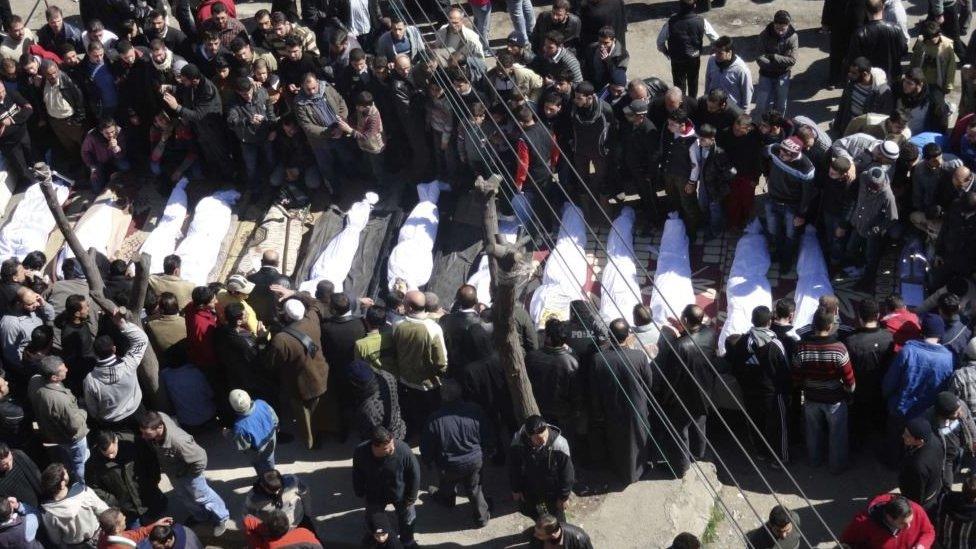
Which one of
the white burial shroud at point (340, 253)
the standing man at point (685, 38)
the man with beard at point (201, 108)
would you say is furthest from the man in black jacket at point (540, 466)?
the man with beard at point (201, 108)

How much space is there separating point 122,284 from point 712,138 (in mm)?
5382

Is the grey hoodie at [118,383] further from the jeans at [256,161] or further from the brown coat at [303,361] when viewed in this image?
the jeans at [256,161]

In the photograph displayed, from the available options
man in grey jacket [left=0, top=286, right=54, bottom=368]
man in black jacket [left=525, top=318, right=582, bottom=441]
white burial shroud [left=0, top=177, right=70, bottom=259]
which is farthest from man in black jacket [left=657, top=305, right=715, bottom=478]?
white burial shroud [left=0, top=177, right=70, bottom=259]

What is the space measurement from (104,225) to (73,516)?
15.1 feet

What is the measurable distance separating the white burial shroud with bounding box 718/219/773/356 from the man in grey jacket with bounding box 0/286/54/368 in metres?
5.78

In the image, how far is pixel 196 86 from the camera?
1393cm

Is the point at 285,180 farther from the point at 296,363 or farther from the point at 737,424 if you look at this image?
the point at 737,424

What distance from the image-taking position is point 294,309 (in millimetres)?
11273

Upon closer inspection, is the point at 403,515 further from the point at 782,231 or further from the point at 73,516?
the point at 782,231

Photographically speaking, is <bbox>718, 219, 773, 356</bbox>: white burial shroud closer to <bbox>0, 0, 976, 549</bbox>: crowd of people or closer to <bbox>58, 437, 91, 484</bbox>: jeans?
<bbox>0, 0, 976, 549</bbox>: crowd of people

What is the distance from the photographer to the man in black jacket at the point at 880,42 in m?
13.6

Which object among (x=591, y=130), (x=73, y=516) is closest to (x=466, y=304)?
(x=591, y=130)

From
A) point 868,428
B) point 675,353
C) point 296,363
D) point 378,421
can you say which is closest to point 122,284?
point 296,363

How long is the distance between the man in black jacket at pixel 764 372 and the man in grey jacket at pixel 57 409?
16.9 ft
